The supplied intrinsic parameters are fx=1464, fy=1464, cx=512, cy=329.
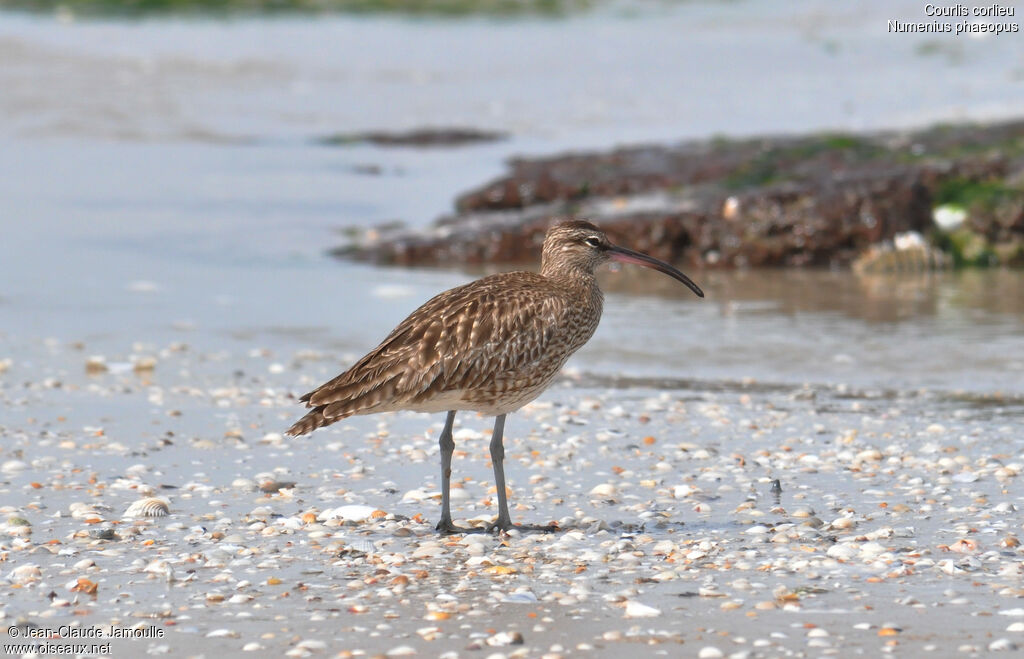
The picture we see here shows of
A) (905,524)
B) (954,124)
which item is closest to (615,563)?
(905,524)

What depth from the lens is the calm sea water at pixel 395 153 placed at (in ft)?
38.7

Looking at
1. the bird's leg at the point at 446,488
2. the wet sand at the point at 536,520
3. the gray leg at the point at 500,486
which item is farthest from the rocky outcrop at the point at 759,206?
the gray leg at the point at 500,486

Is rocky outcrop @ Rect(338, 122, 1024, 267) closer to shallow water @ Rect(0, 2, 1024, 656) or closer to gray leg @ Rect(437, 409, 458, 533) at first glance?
shallow water @ Rect(0, 2, 1024, 656)

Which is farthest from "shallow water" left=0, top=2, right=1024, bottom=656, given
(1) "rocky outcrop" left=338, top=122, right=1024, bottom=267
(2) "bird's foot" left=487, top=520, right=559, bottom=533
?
(1) "rocky outcrop" left=338, top=122, right=1024, bottom=267

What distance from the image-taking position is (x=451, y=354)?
7086 mm

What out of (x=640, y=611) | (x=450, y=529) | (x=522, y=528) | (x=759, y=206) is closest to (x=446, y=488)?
(x=450, y=529)

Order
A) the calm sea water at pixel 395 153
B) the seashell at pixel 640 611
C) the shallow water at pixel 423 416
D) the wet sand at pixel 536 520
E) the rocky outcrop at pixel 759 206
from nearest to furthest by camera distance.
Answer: the wet sand at pixel 536 520
the seashell at pixel 640 611
the shallow water at pixel 423 416
the calm sea water at pixel 395 153
the rocky outcrop at pixel 759 206

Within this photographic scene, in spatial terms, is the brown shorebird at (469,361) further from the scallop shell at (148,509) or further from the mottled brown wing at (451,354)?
the scallop shell at (148,509)

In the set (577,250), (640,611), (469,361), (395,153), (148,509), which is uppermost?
(395,153)

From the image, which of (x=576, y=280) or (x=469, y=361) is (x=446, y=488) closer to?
(x=469, y=361)

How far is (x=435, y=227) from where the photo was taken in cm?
1625

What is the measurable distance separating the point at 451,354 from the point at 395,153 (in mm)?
14608

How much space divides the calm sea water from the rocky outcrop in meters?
0.63

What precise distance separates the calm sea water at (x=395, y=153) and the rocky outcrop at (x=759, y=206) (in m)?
0.63
